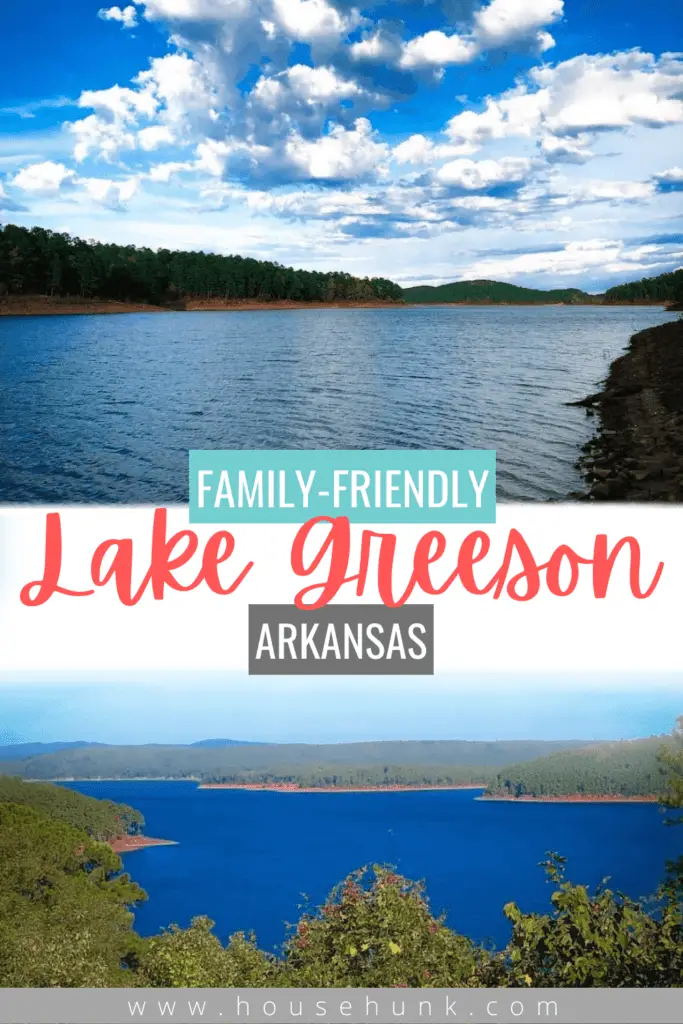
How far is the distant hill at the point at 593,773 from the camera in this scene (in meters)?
2.86

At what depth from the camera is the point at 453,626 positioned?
285 cm

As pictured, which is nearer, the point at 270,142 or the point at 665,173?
the point at 665,173

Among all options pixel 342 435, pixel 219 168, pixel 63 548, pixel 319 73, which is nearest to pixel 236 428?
pixel 342 435

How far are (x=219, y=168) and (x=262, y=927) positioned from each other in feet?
7.81

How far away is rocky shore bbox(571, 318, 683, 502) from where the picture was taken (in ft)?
9.09

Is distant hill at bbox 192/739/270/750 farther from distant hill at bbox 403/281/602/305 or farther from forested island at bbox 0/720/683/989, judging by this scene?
distant hill at bbox 403/281/602/305

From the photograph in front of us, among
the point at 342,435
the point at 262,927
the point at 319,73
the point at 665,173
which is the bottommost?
the point at 262,927

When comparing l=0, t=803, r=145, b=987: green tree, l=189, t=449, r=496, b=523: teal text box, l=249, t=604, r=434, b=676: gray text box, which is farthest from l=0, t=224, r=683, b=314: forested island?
l=0, t=803, r=145, b=987: green tree

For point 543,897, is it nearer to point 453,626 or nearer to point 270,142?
point 453,626

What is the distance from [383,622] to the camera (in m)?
2.82

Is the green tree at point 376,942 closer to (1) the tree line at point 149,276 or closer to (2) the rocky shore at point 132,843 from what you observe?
(2) the rocky shore at point 132,843

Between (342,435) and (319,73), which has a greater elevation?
(319,73)

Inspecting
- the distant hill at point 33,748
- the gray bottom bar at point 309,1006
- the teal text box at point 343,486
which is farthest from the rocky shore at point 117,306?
the gray bottom bar at point 309,1006

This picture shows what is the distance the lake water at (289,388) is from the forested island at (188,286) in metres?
0.04
